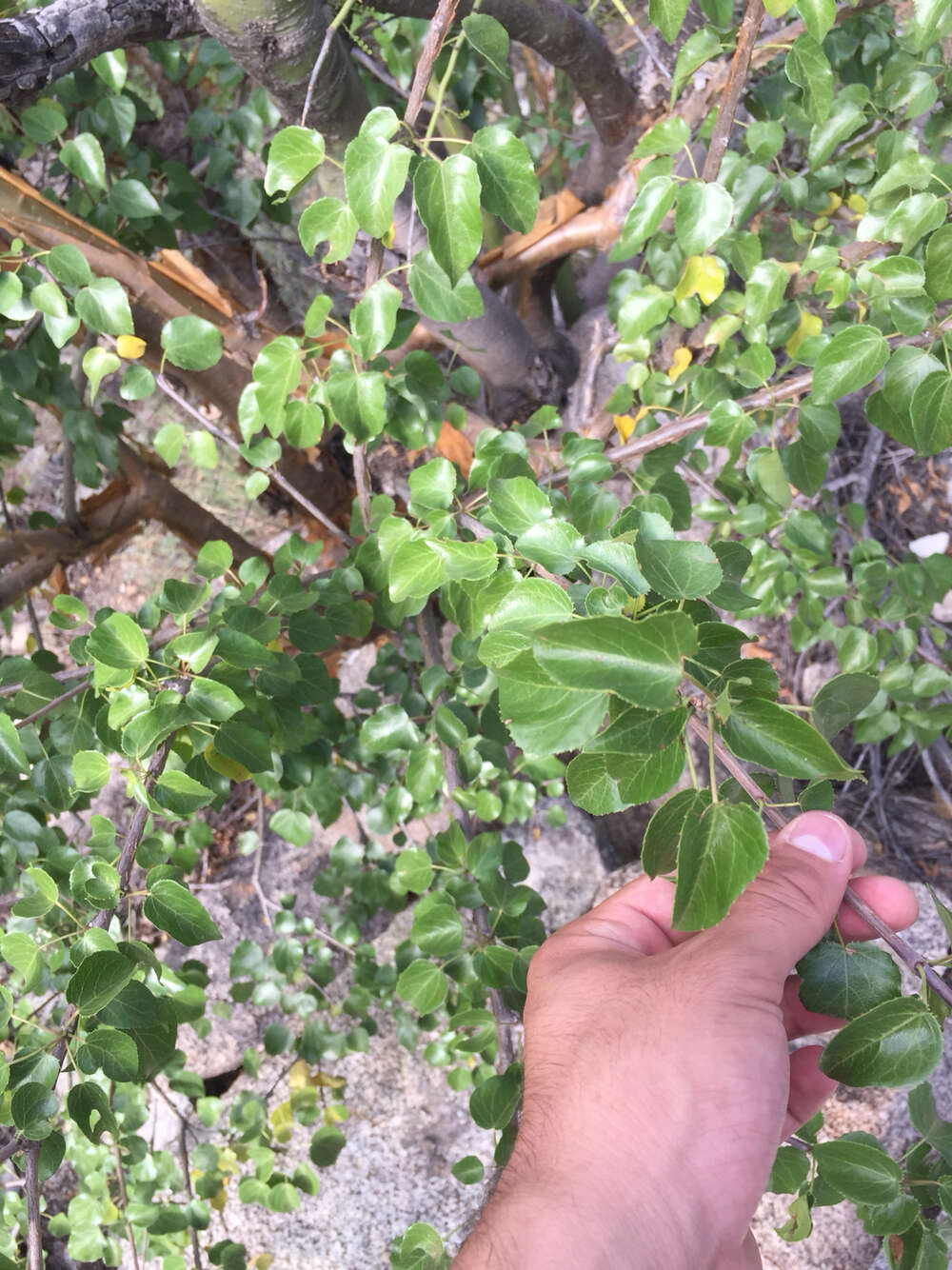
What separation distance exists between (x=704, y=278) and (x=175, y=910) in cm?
77

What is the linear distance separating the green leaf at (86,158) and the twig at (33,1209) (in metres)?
0.86

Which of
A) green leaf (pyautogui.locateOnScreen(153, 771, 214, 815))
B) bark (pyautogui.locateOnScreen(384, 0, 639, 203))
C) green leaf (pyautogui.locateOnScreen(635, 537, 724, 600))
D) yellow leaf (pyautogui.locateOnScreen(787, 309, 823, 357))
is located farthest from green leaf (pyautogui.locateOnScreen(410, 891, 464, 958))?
bark (pyautogui.locateOnScreen(384, 0, 639, 203))

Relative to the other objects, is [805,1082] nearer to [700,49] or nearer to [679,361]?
[679,361]

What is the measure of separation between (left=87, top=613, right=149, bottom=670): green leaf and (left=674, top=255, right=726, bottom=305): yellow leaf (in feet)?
2.12

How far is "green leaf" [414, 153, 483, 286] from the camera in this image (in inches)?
22.2

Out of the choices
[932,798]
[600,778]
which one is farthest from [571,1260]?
[932,798]

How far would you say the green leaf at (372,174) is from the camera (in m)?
0.56

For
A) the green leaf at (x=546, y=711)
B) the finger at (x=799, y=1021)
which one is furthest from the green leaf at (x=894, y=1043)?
the finger at (x=799, y=1021)

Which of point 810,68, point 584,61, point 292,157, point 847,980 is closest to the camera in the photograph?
point 847,980

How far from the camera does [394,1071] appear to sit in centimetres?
143

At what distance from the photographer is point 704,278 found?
0.92 m

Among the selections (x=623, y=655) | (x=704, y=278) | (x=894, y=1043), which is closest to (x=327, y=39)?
(x=704, y=278)

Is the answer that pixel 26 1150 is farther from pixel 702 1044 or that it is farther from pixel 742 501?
→ pixel 742 501

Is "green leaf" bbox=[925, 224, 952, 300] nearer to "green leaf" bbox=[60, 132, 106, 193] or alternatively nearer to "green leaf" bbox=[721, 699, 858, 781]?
"green leaf" bbox=[721, 699, 858, 781]
